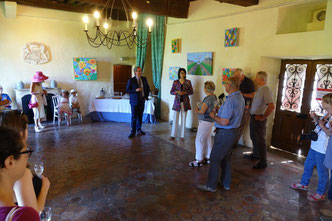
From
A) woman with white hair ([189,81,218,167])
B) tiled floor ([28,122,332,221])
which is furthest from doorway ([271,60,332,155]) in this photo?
woman with white hair ([189,81,218,167])

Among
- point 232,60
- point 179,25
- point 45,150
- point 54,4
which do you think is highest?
point 54,4

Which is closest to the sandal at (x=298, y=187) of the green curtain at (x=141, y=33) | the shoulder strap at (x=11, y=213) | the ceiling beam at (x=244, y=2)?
the ceiling beam at (x=244, y=2)

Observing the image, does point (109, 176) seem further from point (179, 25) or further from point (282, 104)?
point (179, 25)

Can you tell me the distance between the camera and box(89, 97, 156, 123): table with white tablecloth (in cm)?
702

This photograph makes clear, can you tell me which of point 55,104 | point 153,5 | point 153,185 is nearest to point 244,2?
point 153,5

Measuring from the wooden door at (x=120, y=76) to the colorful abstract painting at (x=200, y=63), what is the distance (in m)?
3.60

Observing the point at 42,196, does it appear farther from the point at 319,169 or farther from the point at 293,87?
the point at 293,87

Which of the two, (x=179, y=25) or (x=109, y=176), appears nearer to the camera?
(x=109, y=176)

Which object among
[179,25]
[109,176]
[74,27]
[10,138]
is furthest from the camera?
[74,27]

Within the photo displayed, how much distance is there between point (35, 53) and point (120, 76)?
3205 mm

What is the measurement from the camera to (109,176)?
3.70 meters

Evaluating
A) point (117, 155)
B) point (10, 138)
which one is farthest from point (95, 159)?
point (10, 138)

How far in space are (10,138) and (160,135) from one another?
16.4 ft

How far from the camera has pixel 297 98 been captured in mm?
4738
